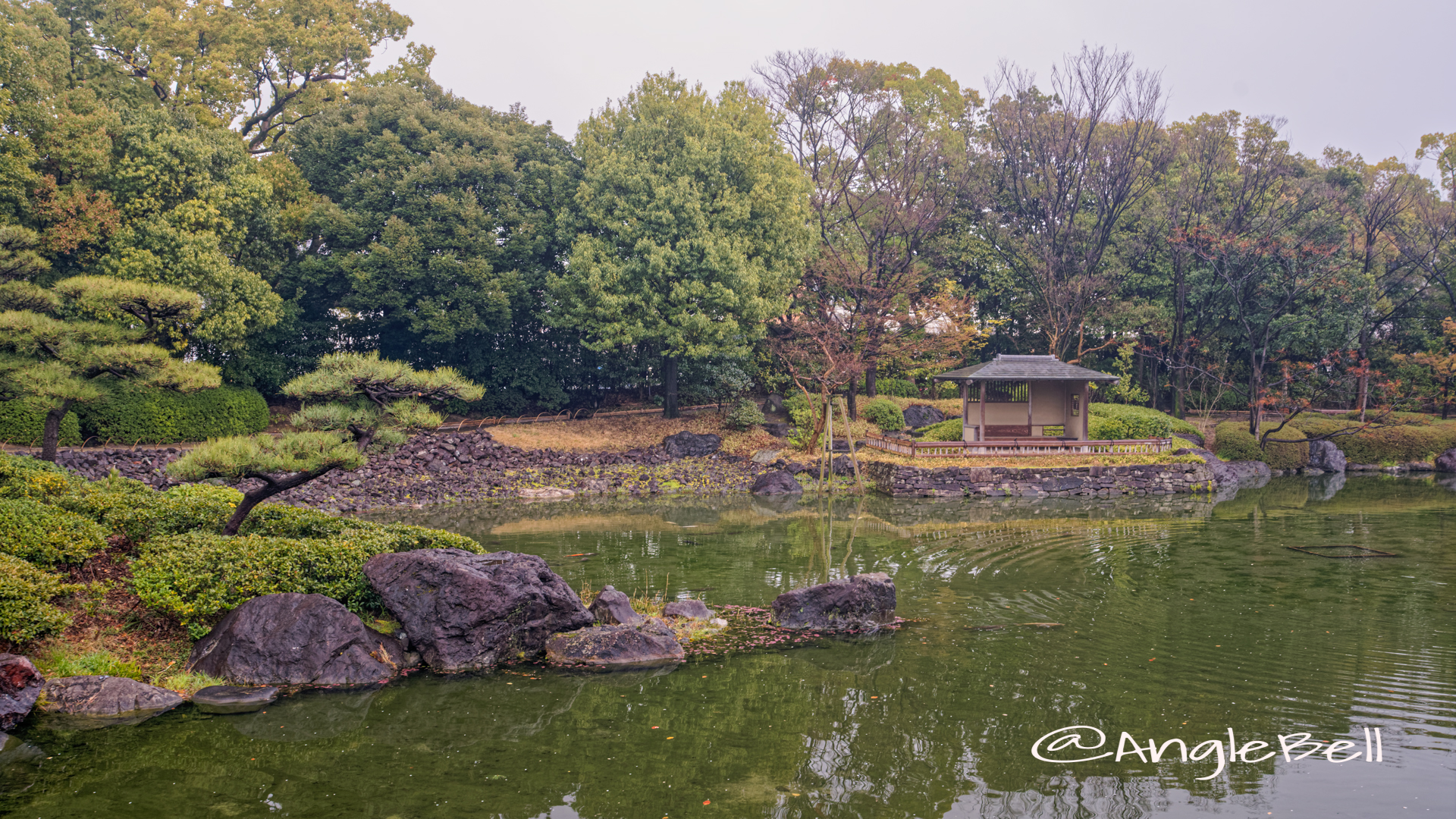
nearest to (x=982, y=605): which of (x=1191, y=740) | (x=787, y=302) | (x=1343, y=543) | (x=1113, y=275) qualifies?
(x=1191, y=740)

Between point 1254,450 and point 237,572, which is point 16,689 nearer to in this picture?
point 237,572

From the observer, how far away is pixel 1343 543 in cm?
1466

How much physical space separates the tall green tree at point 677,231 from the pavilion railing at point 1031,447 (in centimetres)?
704

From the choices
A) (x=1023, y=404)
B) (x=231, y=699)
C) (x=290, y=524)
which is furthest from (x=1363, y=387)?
(x=231, y=699)

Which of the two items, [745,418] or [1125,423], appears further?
[745,418]

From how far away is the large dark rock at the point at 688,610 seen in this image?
10.2 m

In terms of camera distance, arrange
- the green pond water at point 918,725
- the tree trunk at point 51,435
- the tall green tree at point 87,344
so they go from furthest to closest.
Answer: the tree trunk at point 51,435
the tall green tree at point 87,344
the green pond water at point 918,725

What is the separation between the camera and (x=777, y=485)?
2238cm

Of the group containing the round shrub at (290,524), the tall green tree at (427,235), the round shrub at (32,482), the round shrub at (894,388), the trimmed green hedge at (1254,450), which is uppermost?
the tall green tree at (427,235)

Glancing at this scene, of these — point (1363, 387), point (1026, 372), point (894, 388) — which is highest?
point (1026, 372)

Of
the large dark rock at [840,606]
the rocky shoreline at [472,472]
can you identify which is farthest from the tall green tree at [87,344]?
the large dark rock at [840,606]

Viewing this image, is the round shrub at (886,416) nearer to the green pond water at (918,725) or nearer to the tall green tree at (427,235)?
the tall green tree at (427,235)

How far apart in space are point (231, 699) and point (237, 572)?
140cm

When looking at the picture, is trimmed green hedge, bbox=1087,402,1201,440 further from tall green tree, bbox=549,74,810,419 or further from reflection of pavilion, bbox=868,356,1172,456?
tall green tree, bbox=549,74,810,419
